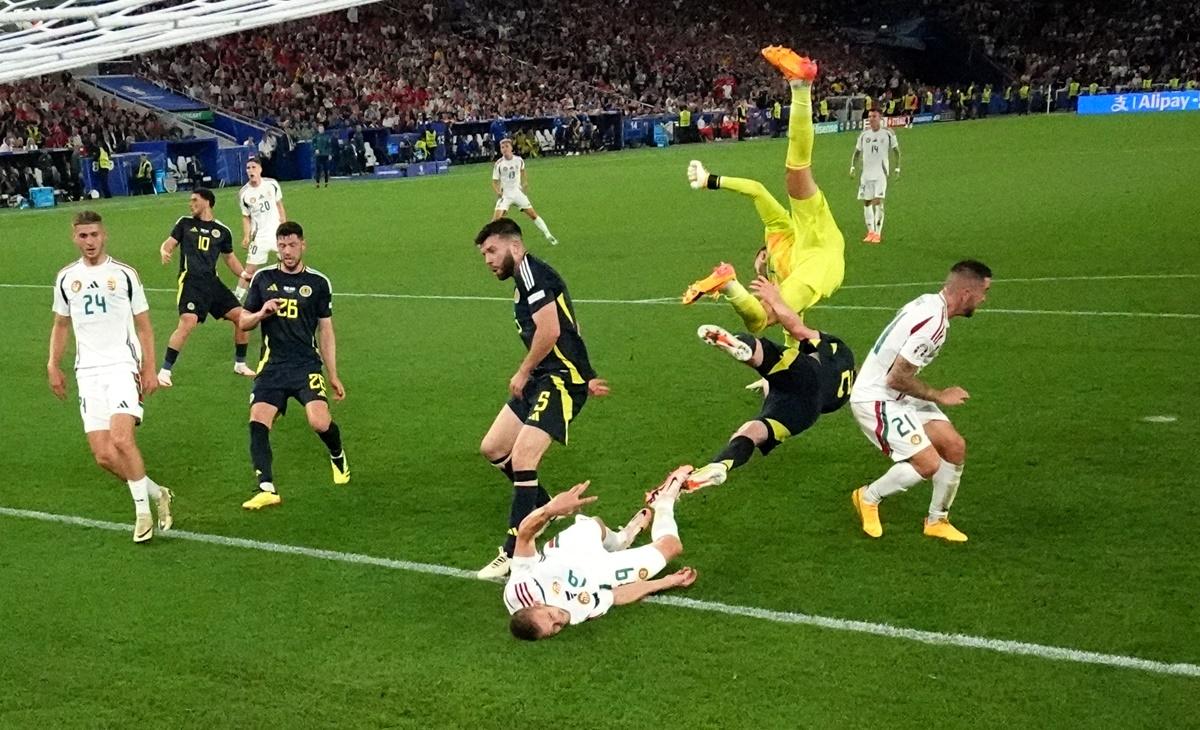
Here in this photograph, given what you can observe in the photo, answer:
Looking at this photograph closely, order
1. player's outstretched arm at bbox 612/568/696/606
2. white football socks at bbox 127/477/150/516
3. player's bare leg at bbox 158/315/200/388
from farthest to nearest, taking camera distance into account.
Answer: player's bare leg at bbox 158/315/200/388 < white football socks at bbox 127/477/150/516 < player's outstretched arm at bbox 612/568/696/606

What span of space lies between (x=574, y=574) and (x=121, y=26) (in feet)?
28.8

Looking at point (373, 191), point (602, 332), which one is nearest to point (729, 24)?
point (373, 191)

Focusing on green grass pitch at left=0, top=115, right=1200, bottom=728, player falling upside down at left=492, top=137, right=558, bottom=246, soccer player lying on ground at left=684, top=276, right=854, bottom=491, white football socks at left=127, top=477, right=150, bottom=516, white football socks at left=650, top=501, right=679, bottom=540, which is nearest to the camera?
green grass pitch at left=0, top=115, right=1200, bottom=728

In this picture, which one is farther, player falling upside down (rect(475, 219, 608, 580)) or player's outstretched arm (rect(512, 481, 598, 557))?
player falling upside down (rect(475, 219, 608, 580))

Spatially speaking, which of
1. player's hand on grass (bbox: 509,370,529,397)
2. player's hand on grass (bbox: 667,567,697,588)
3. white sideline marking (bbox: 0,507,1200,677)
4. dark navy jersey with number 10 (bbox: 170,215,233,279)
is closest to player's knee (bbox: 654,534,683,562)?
player's hand on grass (bbox: 667,567,697,588)

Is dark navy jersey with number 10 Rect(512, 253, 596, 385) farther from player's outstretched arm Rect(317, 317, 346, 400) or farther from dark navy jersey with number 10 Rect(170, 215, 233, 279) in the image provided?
dark navy jersey with number 10 Rect(170, 215, 233, 279)

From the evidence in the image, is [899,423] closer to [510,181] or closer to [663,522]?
[663,522]

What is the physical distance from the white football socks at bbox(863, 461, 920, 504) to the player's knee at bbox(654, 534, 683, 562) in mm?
1362

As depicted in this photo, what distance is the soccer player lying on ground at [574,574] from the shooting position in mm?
6012

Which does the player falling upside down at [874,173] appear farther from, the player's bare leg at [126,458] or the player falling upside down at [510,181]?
the player's bare leg at [126,458]

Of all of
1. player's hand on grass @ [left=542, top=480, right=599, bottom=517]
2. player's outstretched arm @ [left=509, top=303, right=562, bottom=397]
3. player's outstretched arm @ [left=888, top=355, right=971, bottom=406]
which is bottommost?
player's hand on grass @ [left=542, top=480, right=599, bottom=517]

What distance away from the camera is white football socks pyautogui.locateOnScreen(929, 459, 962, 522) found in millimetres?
7141

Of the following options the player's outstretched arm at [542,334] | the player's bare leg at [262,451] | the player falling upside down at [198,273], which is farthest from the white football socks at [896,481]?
the player falling upside down at [198,273]

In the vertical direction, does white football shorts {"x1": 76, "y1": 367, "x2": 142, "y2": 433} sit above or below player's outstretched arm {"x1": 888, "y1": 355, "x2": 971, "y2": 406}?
below
